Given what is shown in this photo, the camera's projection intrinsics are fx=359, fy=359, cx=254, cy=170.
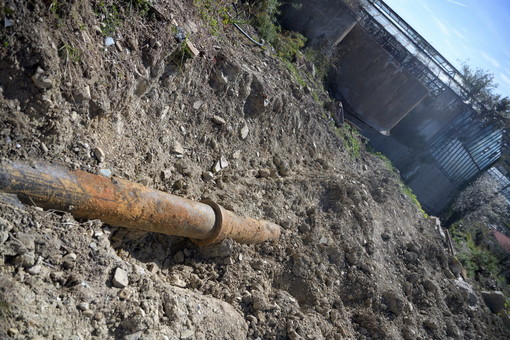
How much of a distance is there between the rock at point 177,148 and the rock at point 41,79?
167cm

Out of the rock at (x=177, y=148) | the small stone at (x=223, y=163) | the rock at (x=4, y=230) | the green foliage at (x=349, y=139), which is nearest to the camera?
the rock at (x=4, y=230)

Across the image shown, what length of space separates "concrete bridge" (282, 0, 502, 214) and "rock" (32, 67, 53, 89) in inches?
296

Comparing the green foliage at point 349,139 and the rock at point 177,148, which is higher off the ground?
the green foliage at point 349,139

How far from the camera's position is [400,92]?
37.1ft

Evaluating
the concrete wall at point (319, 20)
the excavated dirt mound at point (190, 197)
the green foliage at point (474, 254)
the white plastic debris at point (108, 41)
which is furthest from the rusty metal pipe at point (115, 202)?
the green foliage at point (474, 254)

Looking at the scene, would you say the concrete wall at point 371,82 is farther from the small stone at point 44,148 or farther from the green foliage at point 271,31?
the small stone at point 44,148

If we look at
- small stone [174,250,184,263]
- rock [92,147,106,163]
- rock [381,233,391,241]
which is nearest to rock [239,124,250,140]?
small stone [174,250,184,263]

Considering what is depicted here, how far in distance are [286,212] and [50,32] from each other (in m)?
3.45

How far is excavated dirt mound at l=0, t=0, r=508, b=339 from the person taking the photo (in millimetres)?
2396

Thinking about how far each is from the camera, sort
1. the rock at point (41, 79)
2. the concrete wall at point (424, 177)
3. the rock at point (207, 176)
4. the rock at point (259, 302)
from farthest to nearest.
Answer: the concrete wall at point (424, 177)
the rock at point (207, 176)
the rock at point (259, 302)
the rock at point (41, 79)

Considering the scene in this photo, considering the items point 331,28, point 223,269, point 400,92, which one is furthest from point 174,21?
point 400,92

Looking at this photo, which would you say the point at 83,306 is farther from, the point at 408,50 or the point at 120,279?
the point at 408,50

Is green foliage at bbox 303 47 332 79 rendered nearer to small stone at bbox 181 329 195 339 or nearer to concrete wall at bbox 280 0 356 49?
concrete wall at bbox 280 0 356 49

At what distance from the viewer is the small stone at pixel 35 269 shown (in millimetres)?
2170
